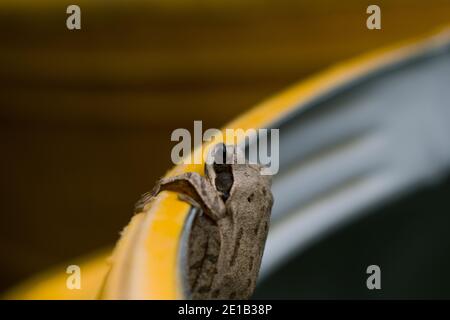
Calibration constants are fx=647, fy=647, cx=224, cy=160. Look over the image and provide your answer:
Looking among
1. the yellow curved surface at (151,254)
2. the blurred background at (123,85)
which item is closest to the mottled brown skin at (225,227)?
the yellow curved surface at (151,254)

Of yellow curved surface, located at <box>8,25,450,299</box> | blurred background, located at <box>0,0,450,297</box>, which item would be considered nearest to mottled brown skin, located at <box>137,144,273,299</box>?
yellow curved surface, located at <box>8,25,450,299</box>

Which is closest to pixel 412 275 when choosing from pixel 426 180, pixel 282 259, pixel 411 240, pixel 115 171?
pixel 411 240

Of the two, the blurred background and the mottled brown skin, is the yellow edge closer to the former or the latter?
the mottled brown skin

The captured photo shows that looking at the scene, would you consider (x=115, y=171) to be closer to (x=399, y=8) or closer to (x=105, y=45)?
(x=105, y=45)

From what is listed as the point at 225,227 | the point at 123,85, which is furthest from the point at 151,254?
the point at 123,85

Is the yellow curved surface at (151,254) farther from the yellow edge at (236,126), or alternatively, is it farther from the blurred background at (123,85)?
the blurred background at (123,85)

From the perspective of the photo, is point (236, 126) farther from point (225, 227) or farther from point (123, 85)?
point (123, 85)

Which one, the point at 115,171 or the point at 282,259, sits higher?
the point at 115,171
